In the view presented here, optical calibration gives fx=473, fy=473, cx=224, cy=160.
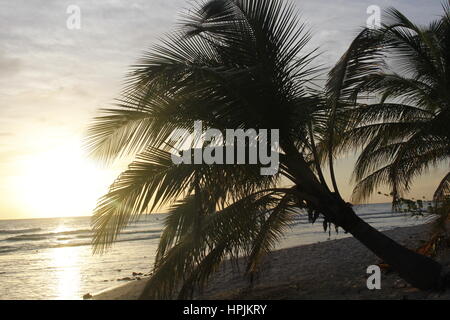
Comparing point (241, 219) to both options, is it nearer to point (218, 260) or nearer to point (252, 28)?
point (218, 260)

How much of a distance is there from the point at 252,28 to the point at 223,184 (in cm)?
203

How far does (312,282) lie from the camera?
8.41m

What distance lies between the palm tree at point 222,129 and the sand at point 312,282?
77cm

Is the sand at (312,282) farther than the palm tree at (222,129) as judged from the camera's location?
Yes

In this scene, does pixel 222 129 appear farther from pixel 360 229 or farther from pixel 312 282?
pixel 312 282

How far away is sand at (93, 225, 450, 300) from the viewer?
270 inches

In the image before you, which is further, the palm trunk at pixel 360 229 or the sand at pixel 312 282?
the sand at pixel 312 282

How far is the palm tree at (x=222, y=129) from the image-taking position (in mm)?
5098

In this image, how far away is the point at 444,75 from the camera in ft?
25.7

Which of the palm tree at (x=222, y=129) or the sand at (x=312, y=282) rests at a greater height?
the palm tree at (x=222, y=129)

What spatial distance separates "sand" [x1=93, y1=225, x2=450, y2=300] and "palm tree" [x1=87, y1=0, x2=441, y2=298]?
770 millimetres

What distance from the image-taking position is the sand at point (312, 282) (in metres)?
6.85
